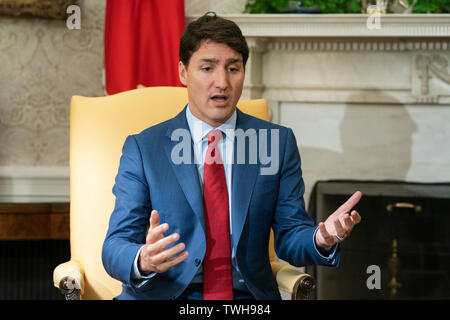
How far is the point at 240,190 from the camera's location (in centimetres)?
154

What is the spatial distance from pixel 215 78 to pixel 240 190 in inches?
12.0

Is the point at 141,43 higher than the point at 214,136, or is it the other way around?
the point at 141,43

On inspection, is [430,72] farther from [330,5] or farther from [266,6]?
[266,6]

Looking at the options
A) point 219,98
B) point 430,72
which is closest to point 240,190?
point 219,98

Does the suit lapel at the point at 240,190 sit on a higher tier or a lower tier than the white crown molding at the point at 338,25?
lower

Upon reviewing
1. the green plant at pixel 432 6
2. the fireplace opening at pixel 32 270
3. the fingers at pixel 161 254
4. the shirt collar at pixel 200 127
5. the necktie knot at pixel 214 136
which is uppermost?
the green plant at pixel 432 6

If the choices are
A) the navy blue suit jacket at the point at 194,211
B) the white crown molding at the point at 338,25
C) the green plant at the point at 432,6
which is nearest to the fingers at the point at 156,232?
the navy blue suit jacket at the point at 194,211

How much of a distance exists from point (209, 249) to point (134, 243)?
0.21m

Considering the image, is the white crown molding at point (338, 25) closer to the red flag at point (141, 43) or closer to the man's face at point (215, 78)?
the red flag at point (141, 43)

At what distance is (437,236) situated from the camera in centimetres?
272

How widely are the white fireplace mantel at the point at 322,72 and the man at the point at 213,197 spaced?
1.25 m

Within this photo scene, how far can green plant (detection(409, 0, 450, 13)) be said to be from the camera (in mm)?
2674

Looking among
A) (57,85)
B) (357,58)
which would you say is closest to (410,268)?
(357,58)

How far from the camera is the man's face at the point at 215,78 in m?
1.53
